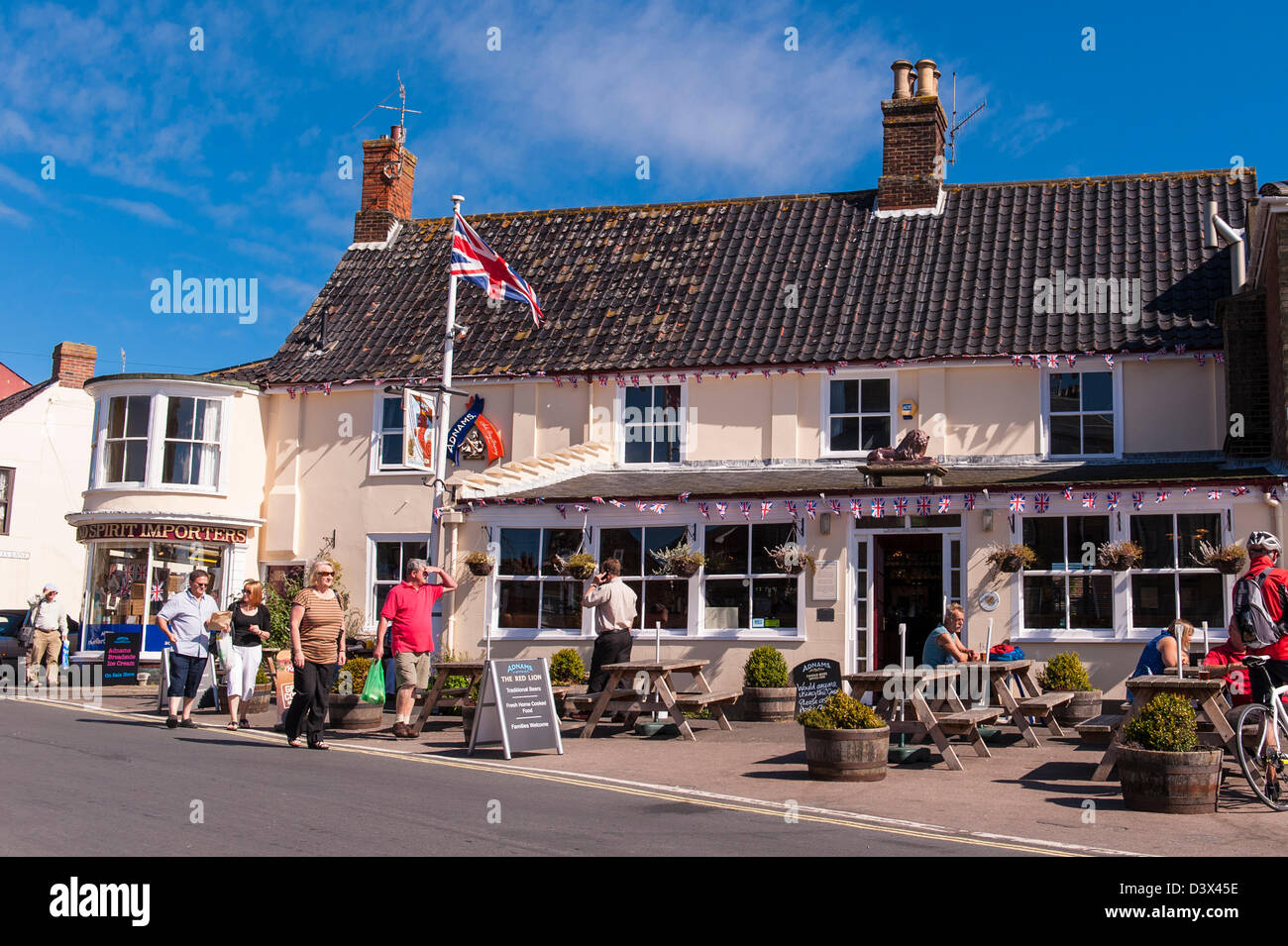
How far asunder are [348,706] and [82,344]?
25313 mm

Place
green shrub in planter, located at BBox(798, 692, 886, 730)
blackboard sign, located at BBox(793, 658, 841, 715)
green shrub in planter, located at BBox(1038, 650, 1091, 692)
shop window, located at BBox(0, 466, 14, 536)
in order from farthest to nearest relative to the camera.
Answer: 1. shop window, located at BBox(0, 466, 14, 536)
2. green shrub in planter, located at BBox(1038, 650, 1091, 692)
3. blackboard sign, located at BBox(793, 658, 841, 715)
4. green shrub in planter, located at BBox(798, 692, 886, 730)

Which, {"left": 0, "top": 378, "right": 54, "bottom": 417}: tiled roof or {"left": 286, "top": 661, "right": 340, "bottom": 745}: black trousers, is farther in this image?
{"left": 0, "top": 378, "right": 54, "bottom": 417}: tiled roof

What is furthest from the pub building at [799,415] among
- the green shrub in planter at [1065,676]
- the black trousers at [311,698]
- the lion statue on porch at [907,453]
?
the black trousers at [311,698]

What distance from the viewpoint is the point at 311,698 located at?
13320 millimetres

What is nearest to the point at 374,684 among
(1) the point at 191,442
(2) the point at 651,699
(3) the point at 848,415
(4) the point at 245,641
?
(4) the point at 245,641

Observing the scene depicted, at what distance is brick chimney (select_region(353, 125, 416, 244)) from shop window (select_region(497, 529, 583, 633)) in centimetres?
1022

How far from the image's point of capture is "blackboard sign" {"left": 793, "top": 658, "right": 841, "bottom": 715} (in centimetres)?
1496

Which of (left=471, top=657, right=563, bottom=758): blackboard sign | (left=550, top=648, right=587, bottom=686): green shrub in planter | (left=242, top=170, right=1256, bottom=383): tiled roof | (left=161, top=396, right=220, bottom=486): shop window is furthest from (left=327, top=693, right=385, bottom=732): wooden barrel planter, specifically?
(left=161, top=396, right=220, bottom=486): shop window

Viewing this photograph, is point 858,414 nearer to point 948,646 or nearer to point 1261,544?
point 948,646

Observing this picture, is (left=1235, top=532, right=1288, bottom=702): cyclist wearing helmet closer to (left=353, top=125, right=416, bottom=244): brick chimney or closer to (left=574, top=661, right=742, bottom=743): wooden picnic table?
(left=574, top=661, right=742, bottom=743): wooden picnic table

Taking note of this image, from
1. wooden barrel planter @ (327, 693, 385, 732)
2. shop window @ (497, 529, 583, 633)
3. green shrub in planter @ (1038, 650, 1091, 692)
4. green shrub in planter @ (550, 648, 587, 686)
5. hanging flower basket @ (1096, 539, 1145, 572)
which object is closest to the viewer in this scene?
wooden barrel planter @ (327, 693, 385, 732)

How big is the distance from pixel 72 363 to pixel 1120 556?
3015 centimetres

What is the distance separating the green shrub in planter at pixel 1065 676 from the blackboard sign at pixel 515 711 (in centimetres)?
685
